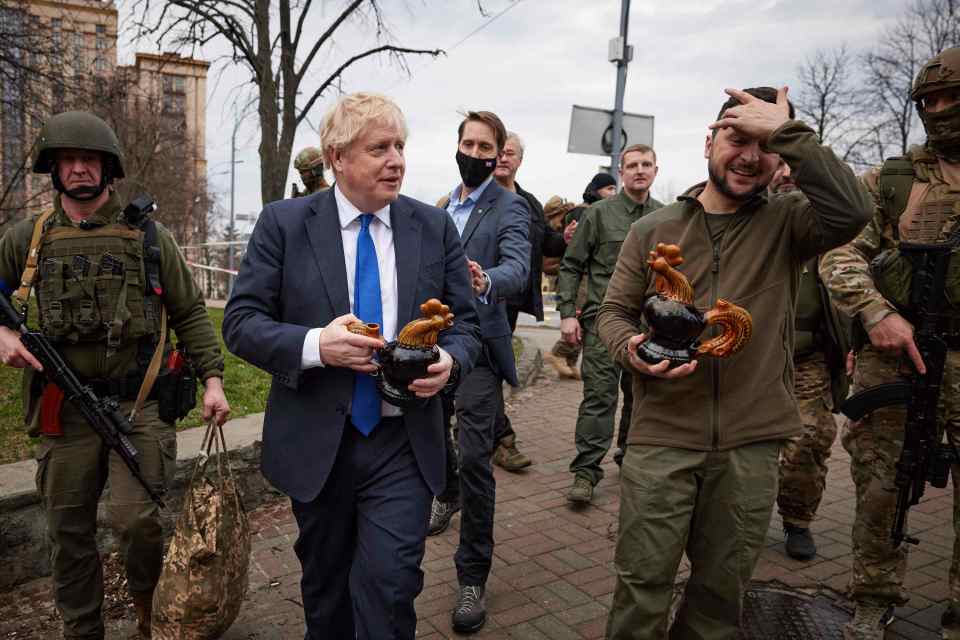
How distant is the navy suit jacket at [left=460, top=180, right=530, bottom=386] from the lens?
390 cm

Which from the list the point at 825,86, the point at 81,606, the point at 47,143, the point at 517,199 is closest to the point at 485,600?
the point at 81,606

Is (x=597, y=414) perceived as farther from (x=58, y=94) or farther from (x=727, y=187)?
(x=58, y=94)

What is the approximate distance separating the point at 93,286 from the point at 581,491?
10.9 feet

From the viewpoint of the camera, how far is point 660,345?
245 cm

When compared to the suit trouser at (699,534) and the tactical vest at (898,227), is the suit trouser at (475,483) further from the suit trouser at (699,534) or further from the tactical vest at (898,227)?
the tactical vest at (898,227)

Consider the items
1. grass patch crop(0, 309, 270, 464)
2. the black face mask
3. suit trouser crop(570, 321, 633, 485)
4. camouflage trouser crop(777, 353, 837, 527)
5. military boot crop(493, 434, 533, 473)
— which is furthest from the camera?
military boot crop(493, 434, 533, 473)

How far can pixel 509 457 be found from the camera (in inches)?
235

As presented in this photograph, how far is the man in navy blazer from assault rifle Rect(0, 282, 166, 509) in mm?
960

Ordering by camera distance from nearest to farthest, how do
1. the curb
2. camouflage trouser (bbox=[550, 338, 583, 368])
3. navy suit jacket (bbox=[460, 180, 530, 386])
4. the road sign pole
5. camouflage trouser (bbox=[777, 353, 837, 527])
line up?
navy suit jacket (bbox=[460, 180, 530, 386])
camouflage trouser (bbox=[777, 353, 837, 527])
the curb
the road sign pole
camouflage trouser (bbox=[550, 338, 583, 368])

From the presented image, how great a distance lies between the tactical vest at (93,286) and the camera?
3.20 meters

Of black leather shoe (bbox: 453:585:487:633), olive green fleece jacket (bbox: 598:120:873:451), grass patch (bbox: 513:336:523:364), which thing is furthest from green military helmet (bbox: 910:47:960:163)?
grass patch (bbox: 513:336:523:364)

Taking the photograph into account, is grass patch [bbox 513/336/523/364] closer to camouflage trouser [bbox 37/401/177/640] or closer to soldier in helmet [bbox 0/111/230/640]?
soldier in helmet [bbox 0/111/230/640]

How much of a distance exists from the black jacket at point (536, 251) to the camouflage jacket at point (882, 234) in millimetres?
1657

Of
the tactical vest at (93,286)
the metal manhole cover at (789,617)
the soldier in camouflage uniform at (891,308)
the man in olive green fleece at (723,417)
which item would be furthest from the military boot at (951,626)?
the tactical vest at (93,286)
